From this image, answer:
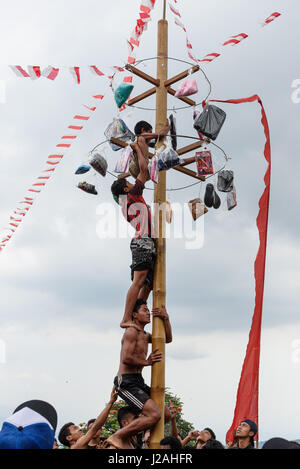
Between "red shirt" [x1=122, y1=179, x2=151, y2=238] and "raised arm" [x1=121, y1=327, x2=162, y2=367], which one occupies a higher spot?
"red shirt" [x1=122, y1=179, x2=151, y2=238]

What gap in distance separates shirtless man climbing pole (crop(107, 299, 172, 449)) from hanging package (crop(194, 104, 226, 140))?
2189 mm

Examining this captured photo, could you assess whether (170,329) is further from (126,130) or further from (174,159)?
(126,130)

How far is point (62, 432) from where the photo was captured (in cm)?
609

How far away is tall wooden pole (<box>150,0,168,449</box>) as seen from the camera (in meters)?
5.64

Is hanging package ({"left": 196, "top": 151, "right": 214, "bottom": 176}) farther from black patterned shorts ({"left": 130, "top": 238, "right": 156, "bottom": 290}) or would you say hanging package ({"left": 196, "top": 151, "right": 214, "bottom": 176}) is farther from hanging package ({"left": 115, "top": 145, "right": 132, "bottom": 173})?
black patterned shorts ({"left": 130, "top": 238, "right": 156, "bottom": 290})

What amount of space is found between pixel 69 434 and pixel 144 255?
238cm

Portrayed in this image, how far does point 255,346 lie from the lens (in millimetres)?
6496

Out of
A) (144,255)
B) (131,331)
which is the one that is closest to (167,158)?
(144,255)

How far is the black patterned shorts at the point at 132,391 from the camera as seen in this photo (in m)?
5.48

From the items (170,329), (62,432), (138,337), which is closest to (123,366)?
(138,337)

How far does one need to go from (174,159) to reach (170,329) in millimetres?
2069

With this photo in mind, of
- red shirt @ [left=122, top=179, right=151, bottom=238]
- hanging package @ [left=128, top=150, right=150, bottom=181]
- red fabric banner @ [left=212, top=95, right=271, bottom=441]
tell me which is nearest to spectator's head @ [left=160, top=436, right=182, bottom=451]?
red fabric banner @ [left=212, top=95, right=271, bottom=441]

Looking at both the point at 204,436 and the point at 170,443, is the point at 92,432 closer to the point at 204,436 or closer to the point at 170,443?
the point at 170,443
